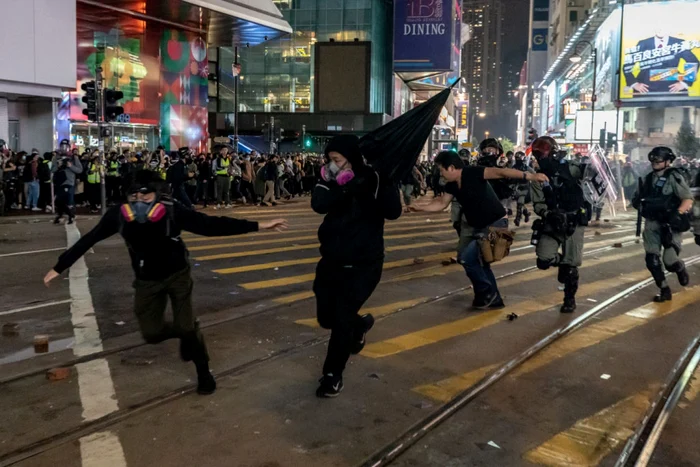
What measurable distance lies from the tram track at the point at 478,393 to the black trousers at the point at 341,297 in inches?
29.7

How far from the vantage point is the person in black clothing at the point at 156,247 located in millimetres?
4699

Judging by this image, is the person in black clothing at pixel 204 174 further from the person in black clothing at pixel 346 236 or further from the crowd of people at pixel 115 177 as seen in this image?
the person in black clothing at pixel 346 236

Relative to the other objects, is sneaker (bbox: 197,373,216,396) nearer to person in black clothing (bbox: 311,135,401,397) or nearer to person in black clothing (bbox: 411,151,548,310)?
person in black clothing (bbox: 311,135,401,397)

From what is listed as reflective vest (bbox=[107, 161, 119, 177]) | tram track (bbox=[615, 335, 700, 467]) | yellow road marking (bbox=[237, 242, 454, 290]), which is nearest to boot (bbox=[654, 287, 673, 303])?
tram track (bbox=[615, 335, 700, 467])

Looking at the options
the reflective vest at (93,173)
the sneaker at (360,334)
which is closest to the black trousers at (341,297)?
the sneaker at (360,334)

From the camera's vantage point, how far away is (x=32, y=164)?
743 inches

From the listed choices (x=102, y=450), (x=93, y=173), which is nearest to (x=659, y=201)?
(x=102, y=450)

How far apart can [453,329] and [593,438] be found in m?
2.75

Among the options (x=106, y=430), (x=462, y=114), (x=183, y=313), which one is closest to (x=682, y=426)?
(x=183, y=313)

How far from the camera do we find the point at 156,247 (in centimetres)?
478

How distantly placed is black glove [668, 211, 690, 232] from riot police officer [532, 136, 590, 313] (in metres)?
1.25

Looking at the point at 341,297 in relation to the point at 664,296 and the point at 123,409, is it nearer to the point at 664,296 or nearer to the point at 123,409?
the point at 123,409

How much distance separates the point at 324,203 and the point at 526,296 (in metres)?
4.83

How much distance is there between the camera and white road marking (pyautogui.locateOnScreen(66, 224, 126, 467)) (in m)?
4.14
